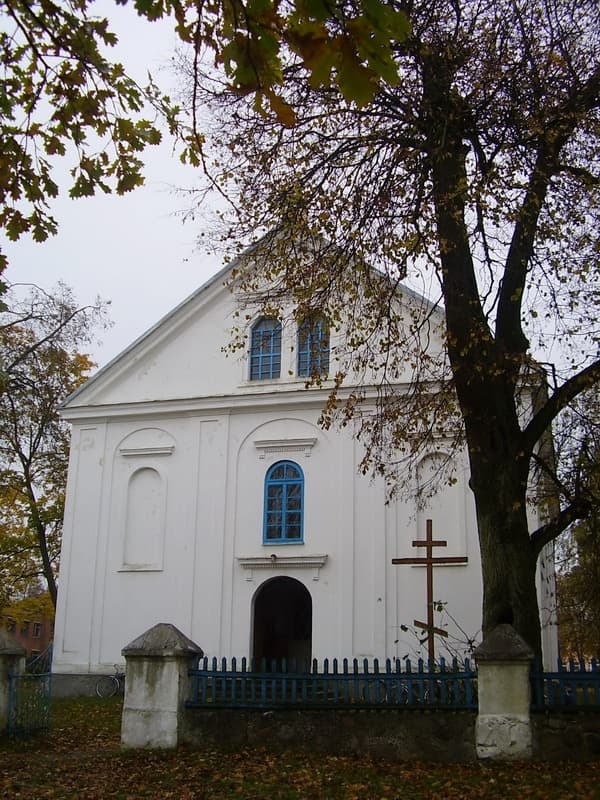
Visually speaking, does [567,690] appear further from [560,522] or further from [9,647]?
[9,647]

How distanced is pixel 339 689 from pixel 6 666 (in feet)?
16.4

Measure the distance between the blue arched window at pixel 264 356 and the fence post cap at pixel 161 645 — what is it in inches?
450

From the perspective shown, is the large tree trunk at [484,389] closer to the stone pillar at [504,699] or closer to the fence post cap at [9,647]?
the stone pillar at [504,699]

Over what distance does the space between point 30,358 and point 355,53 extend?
80.3ft

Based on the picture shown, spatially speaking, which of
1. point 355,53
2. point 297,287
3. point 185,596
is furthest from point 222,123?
point 185,596

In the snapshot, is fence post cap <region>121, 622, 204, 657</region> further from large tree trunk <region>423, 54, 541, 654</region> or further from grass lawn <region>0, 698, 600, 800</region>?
large tree trunk <region>423, 54, 541, 654</region>

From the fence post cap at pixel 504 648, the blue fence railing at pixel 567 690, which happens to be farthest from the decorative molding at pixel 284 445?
the blue fence railing at pixel 567 690

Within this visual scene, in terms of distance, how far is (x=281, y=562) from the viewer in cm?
2088

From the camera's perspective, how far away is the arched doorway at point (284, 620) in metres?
23.4

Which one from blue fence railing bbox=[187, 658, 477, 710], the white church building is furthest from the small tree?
blue fence railing bbox=[187, 658, 477, 710]

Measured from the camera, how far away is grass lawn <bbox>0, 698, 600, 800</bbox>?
9227 millimetres

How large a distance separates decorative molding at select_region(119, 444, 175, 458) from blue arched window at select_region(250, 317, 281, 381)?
269 centimetres

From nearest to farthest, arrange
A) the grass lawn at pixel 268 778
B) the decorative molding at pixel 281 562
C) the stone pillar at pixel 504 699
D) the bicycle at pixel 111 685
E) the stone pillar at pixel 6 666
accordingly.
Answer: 1. the grass lawn at pixel 268 778
2. the stone pillar at pixel 504 699
3. the stone pillar at pixel 6 666
4. the decorative molding at pixel 281 562
5. the bicycle at pixel 111 685

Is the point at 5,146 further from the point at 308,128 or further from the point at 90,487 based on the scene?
the point at 90,487
